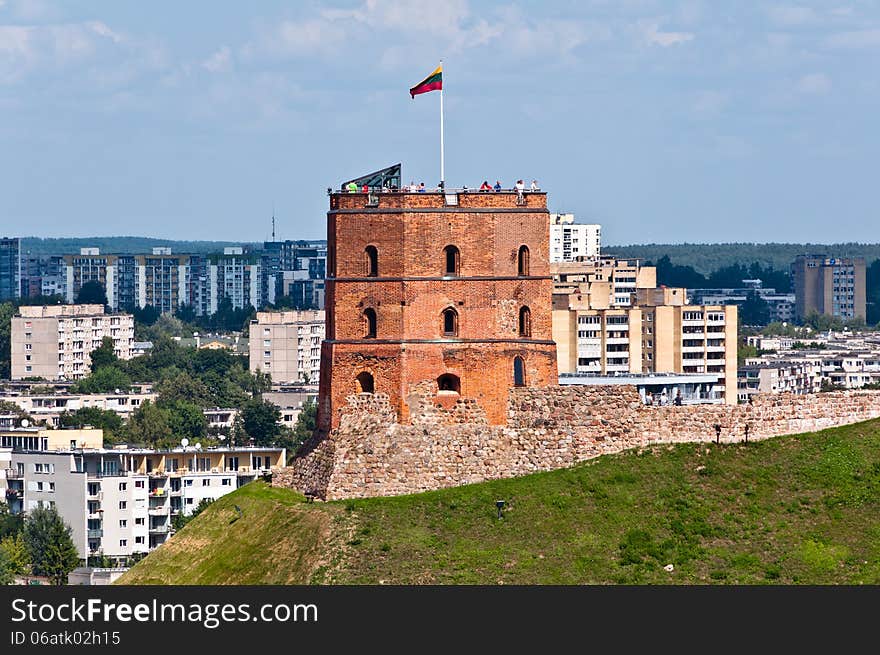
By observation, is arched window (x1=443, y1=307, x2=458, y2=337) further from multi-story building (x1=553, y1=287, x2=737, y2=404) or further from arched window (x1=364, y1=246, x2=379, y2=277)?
multi-story building (x1=553, y1=287, x2=737, y2=404)

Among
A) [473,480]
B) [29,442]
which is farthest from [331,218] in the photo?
[29,442]

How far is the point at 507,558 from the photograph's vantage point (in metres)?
66.1

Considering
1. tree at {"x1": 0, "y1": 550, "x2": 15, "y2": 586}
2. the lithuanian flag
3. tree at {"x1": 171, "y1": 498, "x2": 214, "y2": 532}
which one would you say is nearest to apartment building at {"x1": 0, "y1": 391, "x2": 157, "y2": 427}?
tree at {"x1": 171, "y1": 498, "x2": 214, "y2": 532}

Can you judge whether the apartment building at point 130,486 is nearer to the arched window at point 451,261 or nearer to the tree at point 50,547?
the tree at point 50,547

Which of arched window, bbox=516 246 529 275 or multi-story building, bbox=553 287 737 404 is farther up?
arched window, bbox=516 246 529 275

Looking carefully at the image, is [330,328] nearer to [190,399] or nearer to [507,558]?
→ [507,558]

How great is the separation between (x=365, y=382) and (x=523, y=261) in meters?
4.82

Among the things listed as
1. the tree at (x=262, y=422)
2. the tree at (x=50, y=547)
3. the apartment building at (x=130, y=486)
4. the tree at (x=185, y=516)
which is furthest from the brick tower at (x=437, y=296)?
the tree at (x=262, y=422)

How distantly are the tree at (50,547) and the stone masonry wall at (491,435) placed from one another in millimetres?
40506

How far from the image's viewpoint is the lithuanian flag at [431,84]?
73625mm

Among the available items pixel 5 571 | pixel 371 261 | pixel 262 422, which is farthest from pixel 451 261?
pixel 262 422

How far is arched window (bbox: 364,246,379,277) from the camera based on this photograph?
71.1m

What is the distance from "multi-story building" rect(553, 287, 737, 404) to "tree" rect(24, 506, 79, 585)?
180ft

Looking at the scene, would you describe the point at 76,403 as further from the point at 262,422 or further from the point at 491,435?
the point at 491,435
